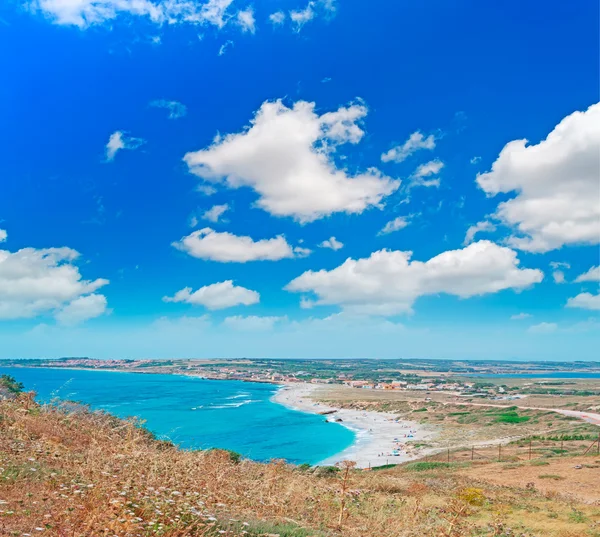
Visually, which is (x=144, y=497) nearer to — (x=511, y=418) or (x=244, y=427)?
(x=244, y=427)

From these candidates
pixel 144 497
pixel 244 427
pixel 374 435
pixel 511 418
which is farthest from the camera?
pixel 511 418

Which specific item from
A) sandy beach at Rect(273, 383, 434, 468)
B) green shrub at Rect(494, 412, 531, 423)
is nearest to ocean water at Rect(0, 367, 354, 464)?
sandy beach at Rect(273, 383, 434, 468)

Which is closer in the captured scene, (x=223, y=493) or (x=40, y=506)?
(x=40, y=506)

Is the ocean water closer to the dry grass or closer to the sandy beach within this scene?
the sandy beach

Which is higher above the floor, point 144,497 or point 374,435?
point 144,497

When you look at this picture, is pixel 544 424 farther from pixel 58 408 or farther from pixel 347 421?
pixel 58 408

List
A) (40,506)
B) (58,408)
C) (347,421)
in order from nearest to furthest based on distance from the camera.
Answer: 1. (40,506)
2. (58,408)
3. (347,421)

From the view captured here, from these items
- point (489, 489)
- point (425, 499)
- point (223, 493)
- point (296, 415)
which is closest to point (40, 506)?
point (223, 493)

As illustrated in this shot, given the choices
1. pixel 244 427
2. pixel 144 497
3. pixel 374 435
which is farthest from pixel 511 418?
pixel 144 497

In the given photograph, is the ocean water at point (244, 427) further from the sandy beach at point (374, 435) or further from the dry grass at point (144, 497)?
the dry grass at point (144, 497)

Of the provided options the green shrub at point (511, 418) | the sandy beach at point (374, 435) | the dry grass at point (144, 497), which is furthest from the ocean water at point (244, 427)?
the dry grass at point (144, 497)
